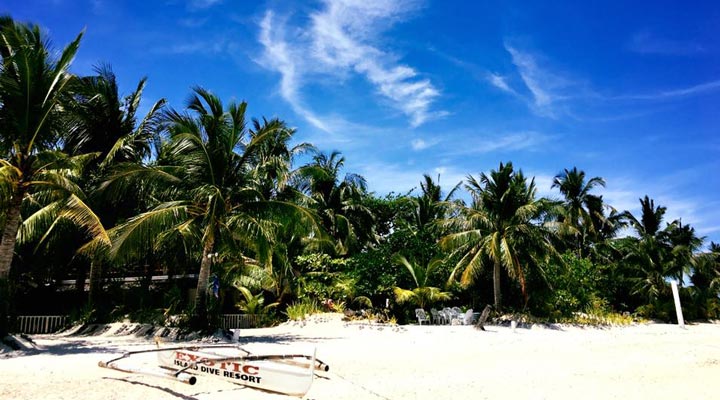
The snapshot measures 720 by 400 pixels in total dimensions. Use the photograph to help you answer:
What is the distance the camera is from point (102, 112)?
15523 mm

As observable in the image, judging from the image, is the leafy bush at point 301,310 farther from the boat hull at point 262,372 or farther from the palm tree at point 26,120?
the boat hull at point 262,372

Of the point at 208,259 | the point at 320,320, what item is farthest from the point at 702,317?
the point at 208,259

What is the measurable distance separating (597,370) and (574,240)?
22.3 metres

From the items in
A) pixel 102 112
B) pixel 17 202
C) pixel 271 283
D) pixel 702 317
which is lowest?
pixel 702 317

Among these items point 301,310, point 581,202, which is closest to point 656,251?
point 581,202

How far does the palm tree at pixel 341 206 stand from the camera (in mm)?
23859

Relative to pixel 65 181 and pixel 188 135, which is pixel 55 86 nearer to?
pixel 65 181

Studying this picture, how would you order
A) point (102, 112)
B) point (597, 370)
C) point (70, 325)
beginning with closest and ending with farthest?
point (597, 370) < point (70, 325) < point (102, 112)

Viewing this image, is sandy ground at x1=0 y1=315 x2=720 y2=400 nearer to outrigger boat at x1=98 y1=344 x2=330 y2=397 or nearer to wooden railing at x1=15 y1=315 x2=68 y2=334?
outrigger boat at x1=98 y1=344 x2=330 y2=397

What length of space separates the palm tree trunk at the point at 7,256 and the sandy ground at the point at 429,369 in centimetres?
100

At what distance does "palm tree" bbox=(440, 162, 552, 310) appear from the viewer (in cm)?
1839

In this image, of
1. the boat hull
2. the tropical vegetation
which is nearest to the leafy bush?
the tropical vegetation

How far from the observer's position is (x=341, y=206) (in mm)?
25266

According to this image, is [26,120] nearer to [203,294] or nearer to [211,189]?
[211,189]
